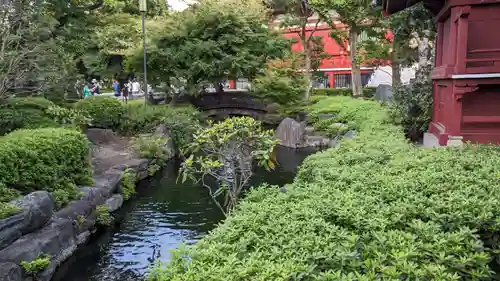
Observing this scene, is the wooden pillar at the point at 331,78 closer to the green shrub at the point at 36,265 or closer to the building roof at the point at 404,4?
the building roof at the point at 404,4

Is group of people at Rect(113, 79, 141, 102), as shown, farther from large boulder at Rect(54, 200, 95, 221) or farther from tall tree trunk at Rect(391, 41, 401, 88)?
large boulder at Rect(54, 200, 95, 221)

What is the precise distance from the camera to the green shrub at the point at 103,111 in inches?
602

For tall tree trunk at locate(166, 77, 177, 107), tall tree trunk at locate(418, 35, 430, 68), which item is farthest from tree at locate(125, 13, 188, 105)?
tall tree trunk at locate(418, 35, 430, 68)

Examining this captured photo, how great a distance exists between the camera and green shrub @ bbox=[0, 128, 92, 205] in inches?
282

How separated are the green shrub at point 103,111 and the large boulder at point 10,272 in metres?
9.86

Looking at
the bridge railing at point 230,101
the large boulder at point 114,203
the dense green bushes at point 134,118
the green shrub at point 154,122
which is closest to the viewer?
the large boulder at point 114,203

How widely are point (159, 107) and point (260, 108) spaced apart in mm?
6603

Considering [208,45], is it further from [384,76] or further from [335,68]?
[335,68]

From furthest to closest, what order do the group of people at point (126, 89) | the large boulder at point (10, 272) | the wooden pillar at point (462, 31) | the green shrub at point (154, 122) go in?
the group of people at point (126, 89)
the green shrub at point (154, 122)
the wooden pillar at point (462, 31)
the large boulder at point (10, 272)

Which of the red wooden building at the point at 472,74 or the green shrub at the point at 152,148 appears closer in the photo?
the red wooden building at the point at 472,74

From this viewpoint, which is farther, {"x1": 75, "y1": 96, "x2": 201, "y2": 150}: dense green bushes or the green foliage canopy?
the green foliage canopy

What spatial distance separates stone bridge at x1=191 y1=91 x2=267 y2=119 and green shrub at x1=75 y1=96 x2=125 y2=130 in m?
7.18

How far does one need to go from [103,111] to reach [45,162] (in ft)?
25.5

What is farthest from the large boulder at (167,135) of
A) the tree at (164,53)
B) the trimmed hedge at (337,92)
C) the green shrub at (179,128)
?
the trimmed hedge at (337,92)
